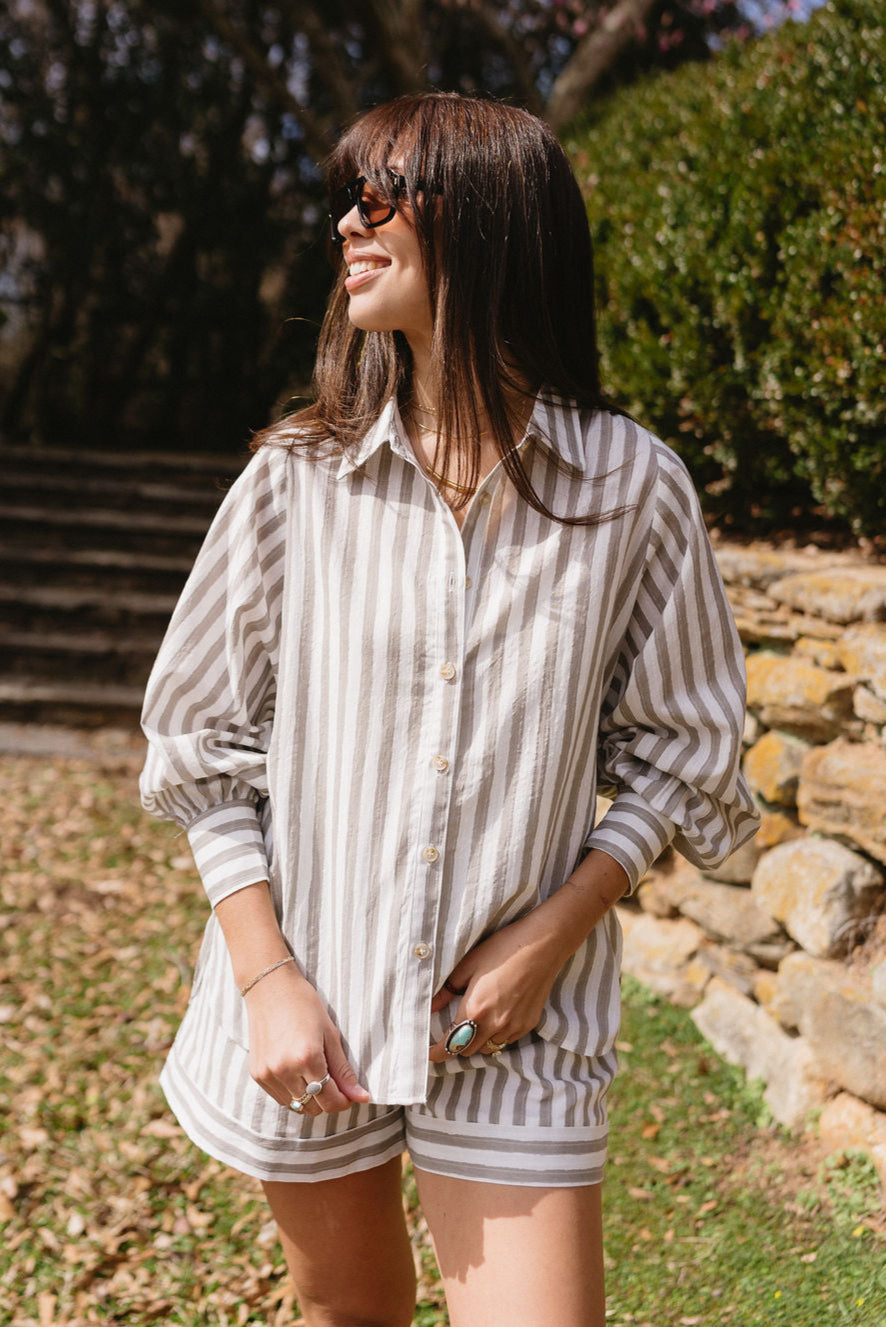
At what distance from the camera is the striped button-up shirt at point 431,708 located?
4.72 ft

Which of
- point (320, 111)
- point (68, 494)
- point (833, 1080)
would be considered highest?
point (320, 111)

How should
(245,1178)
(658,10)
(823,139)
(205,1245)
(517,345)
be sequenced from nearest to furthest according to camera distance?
(517,345) < (205,1245) < (245,1178) < (823,139) < (658,10)

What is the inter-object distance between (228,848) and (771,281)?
2591mm

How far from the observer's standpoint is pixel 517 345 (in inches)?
61.0

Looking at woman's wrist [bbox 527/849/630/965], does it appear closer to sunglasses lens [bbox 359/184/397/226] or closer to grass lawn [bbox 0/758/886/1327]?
sunglasses lens [bbox 359/184/397/226]

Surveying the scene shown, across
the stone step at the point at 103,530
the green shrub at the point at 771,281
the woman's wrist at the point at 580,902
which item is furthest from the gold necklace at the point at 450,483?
the stone step at the point at 103,530

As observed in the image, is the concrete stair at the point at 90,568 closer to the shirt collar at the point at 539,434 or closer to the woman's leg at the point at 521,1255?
the shirt collar at the point at 539,434

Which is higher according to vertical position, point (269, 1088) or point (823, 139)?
point (823, 139)

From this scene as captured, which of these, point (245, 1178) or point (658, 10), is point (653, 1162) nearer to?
point (245, 1178)

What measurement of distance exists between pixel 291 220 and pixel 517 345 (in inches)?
293

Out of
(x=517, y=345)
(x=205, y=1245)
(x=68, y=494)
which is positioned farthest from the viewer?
(x=68, y=494)

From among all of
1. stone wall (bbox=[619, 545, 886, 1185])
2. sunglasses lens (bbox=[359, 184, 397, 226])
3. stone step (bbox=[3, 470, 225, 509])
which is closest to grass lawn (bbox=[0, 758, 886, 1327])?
stone wall (bbox=[619, 545, 886, 1185])

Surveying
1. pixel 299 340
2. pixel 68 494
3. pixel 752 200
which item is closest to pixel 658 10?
pixel 299 340

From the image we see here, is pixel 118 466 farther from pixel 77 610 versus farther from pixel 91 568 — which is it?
pixel 77 610
